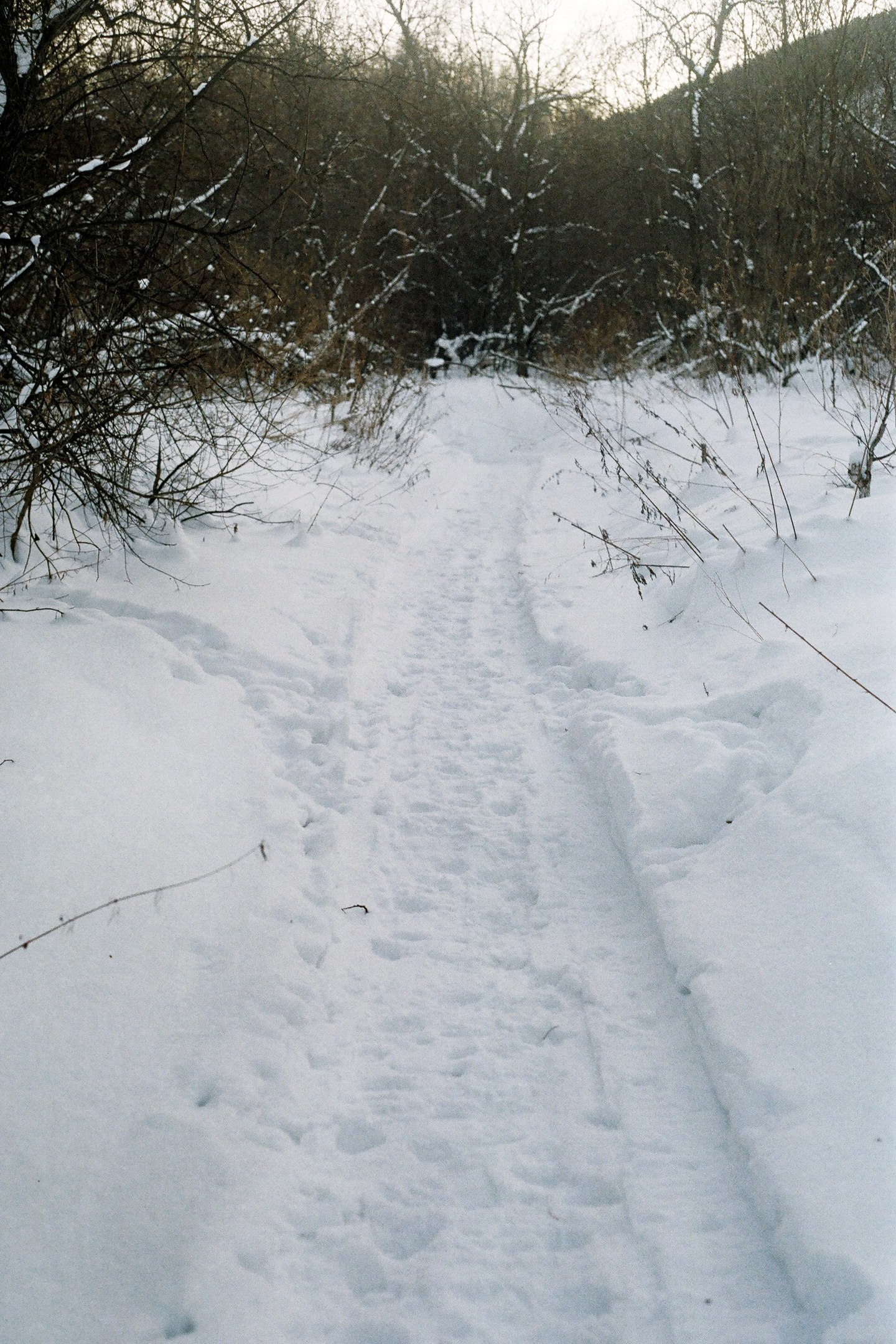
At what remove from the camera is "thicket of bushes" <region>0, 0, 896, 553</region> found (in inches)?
140

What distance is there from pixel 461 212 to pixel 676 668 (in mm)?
16873

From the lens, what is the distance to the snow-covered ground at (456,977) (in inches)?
67.3

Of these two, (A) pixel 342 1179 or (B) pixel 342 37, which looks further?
(B) pixel 342 37

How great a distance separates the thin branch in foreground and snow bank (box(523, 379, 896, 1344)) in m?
1.45

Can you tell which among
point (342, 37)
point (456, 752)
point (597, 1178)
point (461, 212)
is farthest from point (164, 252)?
point (461, 212)

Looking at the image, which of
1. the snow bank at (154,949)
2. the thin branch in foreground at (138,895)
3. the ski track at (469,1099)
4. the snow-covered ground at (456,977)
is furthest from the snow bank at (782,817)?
the thin branch in foreground at (138,895)

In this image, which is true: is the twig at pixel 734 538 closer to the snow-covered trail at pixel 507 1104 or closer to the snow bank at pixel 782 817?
the snow bank at pixel 782 817

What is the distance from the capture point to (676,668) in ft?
13.1

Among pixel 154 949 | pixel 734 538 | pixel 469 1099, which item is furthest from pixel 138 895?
pixel 734 538

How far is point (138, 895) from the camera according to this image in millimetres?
2598

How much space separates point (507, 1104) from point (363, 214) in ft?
57.1

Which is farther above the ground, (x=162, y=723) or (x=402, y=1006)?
(x=162, y=723)

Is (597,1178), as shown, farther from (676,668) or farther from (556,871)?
(676,668)

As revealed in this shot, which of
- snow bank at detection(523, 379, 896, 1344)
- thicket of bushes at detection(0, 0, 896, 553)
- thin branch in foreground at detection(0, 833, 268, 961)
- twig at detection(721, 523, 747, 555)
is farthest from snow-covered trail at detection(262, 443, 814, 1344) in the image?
thicket of bushes at detection(0, 0, 896, 553)
